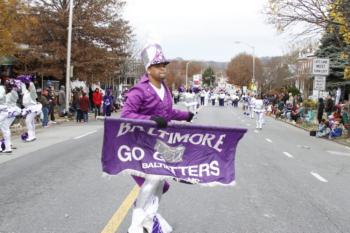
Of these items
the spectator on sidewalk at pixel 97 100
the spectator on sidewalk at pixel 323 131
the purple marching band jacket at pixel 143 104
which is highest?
the purple marching band jacket at pixel 143 104

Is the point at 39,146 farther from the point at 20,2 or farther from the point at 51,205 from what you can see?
the point at 20,2

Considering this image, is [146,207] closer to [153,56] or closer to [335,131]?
[153,56]

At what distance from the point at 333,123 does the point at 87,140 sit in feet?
36.7

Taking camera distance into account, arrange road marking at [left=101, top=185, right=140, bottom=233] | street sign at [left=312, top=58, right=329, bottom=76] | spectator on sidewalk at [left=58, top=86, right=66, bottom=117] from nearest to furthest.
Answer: road marking at [left=101, top=185, right=140, bottom=233], street sign at [left=312, top=58, right=329, bottom=76], spectator on sidewalk at [left=58, top=86, right=66, bottom=117]

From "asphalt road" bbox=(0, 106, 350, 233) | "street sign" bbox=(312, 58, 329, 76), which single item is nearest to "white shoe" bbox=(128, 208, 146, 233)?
"asphalt road" bbox=(0, 106, 350, 233)

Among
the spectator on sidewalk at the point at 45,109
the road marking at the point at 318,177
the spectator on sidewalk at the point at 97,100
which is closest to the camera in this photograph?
the road marking at the point at 318,177

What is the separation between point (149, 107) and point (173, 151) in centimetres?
49

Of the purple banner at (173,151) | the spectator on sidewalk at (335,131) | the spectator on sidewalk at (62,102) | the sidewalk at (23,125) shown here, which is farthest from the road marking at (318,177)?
the spectator on sidewalk at (62,102)

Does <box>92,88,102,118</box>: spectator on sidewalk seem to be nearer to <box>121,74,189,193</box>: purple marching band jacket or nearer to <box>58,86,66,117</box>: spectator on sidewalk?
<box>58,86,66,117</box>: spectator on sidewalk

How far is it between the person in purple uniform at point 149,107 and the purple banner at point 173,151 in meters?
0.13

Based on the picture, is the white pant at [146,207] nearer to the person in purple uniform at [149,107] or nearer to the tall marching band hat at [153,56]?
the person in purple uniform at [149,107]

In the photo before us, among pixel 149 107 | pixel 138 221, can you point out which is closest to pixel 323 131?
pixel 149 107

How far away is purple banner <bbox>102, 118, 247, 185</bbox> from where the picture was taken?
5.37 metres

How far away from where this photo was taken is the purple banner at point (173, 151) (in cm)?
537
